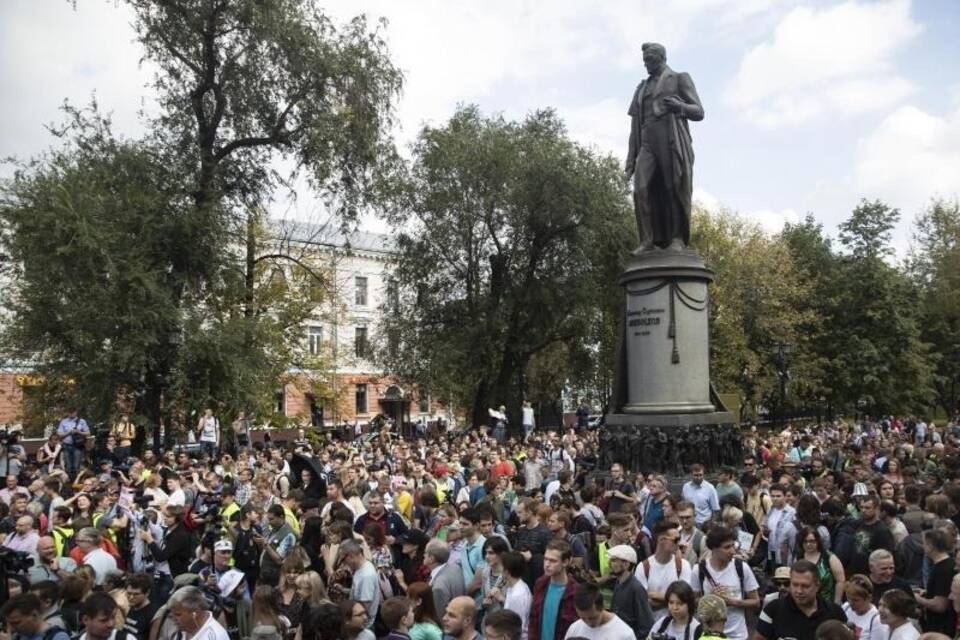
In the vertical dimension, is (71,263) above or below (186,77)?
below

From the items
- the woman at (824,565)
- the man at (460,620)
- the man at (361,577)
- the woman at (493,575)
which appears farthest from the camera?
the man at (361,577)

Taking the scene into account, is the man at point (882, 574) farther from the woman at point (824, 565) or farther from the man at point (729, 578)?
the man at point (729, 578)

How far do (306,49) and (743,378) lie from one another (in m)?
30.9

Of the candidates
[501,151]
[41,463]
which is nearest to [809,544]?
[41,463]

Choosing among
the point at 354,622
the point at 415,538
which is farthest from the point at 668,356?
the point at 354,622

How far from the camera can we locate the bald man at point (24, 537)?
357 inches

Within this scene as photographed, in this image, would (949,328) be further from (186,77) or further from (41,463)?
(41,463)

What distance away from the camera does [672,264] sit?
56.1 ft

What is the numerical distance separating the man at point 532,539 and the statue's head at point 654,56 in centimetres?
1146

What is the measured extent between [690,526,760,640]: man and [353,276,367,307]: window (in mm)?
54650

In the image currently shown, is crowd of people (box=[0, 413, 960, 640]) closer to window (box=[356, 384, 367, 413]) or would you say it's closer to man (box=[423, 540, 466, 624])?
man (box=[423, 540, 466, 624])

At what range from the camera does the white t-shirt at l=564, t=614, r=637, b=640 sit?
18.5 feet

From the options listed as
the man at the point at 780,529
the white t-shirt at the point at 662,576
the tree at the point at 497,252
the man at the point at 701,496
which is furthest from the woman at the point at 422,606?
the tree at the point at 497,252

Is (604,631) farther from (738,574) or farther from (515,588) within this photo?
(738,574)
